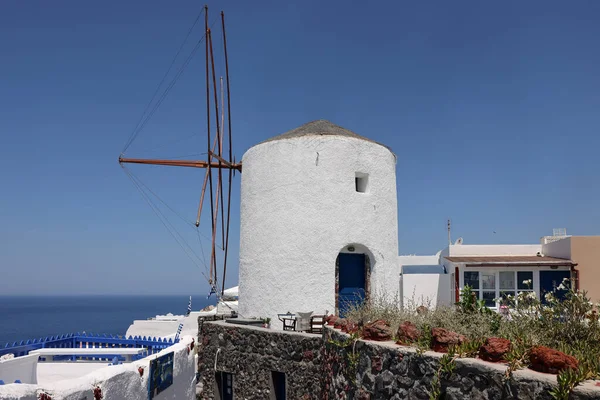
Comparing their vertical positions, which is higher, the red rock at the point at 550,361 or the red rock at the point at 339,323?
the red rock at the point at 550,361

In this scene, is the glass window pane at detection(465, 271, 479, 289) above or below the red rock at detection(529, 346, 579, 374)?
above

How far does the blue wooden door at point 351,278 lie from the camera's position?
1441cm

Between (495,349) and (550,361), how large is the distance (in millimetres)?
646

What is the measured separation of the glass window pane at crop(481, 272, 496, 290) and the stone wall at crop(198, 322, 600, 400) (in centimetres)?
742

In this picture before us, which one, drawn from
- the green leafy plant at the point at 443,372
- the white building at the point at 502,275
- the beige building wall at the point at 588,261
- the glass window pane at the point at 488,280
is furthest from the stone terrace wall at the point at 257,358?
the beige building wall at the point at 588,261

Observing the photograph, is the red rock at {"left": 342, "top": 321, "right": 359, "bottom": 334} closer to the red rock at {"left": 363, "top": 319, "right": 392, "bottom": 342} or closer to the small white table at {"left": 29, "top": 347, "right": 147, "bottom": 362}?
the red rock at {"left": 363, "top": 319, "right": 392, "bottom": 342}

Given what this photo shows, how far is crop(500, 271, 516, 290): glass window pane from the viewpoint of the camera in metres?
15.8

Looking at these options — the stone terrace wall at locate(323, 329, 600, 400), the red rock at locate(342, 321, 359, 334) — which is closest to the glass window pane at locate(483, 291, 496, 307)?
the stone terrace wall at locate(323, 329, 600, 400)

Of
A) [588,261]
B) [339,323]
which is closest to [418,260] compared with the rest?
[588,261]

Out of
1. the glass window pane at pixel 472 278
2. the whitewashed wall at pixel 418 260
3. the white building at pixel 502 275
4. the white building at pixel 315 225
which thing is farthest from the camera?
the whitewashed wall at pixel 418 260

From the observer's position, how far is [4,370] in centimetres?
906

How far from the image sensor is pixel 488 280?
16.0 metres

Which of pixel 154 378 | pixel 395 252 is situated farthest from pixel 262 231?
pixel 154 378

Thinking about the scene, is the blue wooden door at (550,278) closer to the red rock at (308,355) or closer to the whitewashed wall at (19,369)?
the red rock at (308,355)
